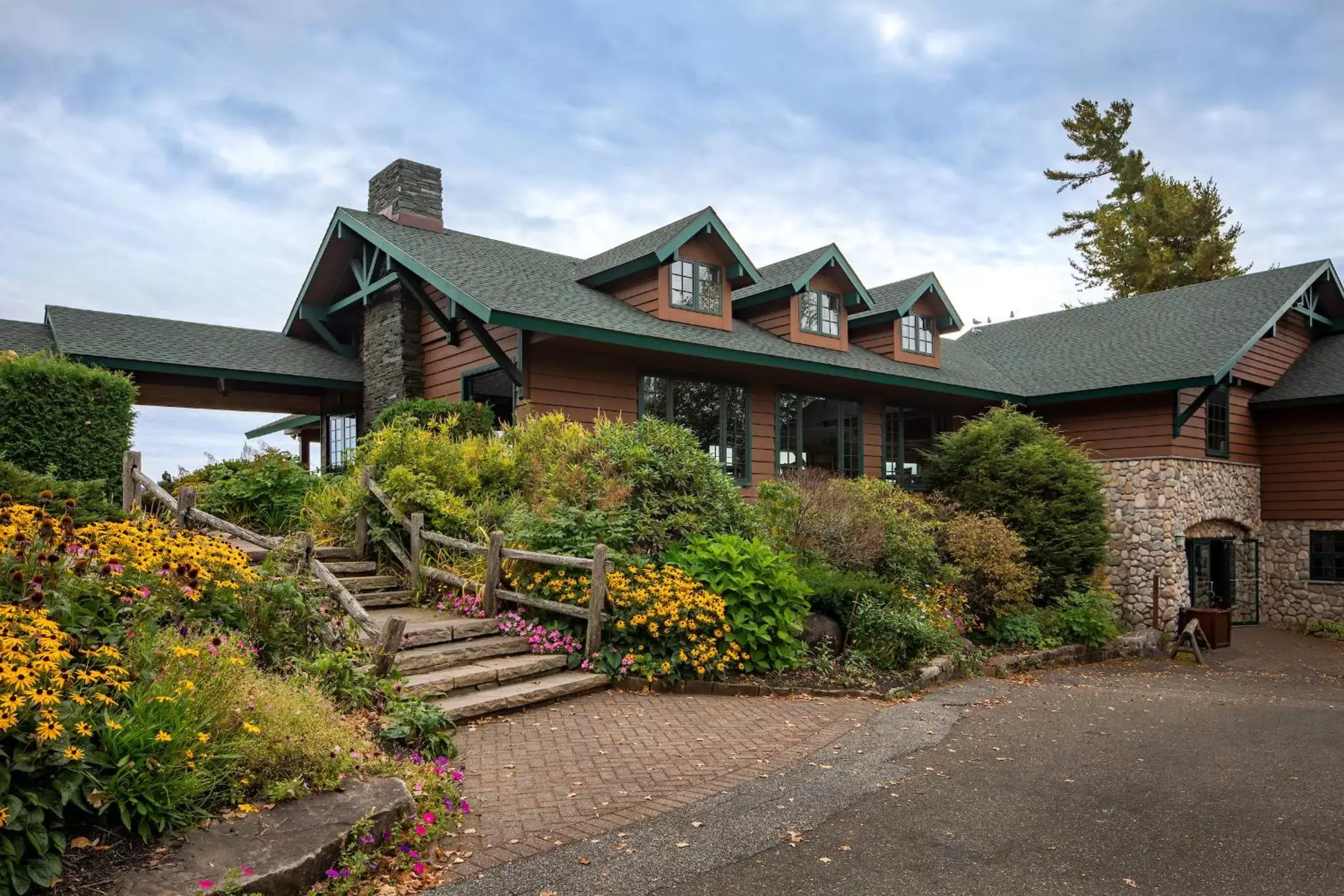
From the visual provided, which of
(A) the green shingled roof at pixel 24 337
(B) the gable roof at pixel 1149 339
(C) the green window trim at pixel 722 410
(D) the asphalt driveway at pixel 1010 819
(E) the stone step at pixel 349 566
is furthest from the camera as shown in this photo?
(B) the gable roof at pixel 1149 339

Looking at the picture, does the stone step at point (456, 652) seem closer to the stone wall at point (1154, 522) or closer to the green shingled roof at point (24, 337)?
the green shingled roof at point (24, 337)

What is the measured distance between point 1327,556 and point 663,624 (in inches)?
725

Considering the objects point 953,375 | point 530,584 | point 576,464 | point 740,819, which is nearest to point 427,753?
point 740,819

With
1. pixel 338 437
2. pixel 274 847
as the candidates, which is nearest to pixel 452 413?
pixel 338 437

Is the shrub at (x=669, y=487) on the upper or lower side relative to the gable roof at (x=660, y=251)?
lower

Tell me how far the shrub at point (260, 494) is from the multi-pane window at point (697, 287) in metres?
6.80

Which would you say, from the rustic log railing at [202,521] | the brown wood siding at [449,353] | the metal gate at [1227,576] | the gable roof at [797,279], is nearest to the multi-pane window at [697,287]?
the gable roof at [797,279]

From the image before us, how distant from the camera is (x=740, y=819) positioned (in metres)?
4.83

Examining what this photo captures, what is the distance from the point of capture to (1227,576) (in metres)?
19.2

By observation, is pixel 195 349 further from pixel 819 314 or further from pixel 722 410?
pixel 819 314

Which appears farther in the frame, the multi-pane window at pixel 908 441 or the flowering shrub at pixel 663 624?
the multi-pane window at pixel 908 441

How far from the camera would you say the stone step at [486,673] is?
23.0 ft

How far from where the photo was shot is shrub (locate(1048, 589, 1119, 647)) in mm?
13781

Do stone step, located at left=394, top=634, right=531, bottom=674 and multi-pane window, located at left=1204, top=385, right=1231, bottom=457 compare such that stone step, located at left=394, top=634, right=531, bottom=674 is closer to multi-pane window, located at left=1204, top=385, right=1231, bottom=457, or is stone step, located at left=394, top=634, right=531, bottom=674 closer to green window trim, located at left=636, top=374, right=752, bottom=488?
green window trim, located at left=636, top=374, right=752, bottom=488
